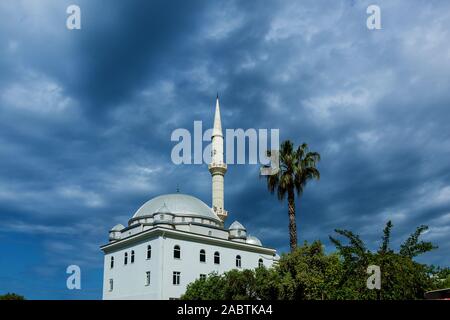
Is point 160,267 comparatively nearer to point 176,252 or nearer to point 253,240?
point 176,252

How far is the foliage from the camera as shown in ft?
82.9

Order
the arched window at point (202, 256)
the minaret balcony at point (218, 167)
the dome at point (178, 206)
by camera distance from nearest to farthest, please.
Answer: the arched window at point (202, 256) → the dome at point (178, 206) → the minaret balcony at point (218, 167)

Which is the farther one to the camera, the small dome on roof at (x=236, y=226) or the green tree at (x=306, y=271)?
the small dome on roof at (x=236, y=226)

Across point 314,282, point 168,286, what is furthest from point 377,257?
point 168,286

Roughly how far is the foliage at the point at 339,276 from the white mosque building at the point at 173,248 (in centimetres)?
797

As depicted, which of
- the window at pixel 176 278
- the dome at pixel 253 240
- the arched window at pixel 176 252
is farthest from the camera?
the dome at pixel 253 240

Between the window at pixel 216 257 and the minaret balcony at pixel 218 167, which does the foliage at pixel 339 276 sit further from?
the minaret balcony at pixel 218 167

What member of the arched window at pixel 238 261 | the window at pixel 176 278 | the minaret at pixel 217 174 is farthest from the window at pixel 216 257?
the minaret at pixel 217 174

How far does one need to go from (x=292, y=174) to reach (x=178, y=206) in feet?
66.5

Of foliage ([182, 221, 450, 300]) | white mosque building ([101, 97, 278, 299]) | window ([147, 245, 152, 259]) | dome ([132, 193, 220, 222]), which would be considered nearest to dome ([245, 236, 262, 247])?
white mosque building ([101, 97, 278, 299])

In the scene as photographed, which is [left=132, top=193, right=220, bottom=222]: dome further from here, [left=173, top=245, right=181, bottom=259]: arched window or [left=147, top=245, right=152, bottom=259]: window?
[left=173, top=245, right=181, bottom=259]: arched window

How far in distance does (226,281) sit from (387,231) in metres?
16.0

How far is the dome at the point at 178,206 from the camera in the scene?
53.1m
